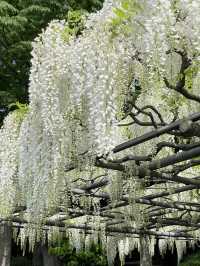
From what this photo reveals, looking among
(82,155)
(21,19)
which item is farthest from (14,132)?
(21,19)

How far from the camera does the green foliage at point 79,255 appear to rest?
13.4 meters

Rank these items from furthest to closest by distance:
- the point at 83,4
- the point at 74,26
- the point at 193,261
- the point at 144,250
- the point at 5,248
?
1. the point at 193,261
2. the point at 83,4
3. the point at 5,248
4. the point at 144,250
5. the point at 74,26

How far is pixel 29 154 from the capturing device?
5.52 meters

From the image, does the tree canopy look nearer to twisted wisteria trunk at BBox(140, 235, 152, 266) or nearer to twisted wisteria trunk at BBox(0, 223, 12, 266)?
twisted wisteria trunk at BBox(140, 235, 152, 266)

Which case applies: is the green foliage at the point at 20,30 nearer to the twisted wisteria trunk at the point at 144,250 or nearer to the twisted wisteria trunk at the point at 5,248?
the twisted wisteria trunk at the point at 5,248

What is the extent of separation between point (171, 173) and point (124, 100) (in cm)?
164

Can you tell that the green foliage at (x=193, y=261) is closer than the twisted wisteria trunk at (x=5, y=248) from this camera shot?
No

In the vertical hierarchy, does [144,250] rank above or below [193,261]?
above

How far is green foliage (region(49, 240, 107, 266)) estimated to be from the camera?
13438 mm

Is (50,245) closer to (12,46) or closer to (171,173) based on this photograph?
(12,46)

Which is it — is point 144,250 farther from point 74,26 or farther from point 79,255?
point 74,26

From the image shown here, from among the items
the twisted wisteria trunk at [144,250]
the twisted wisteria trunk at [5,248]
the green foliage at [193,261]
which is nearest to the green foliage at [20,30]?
the twisted wisteria trunk at [5,248]

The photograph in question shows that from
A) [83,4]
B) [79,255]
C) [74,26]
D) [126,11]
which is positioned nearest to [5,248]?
[79,255]

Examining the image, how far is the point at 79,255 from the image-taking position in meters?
13.4
